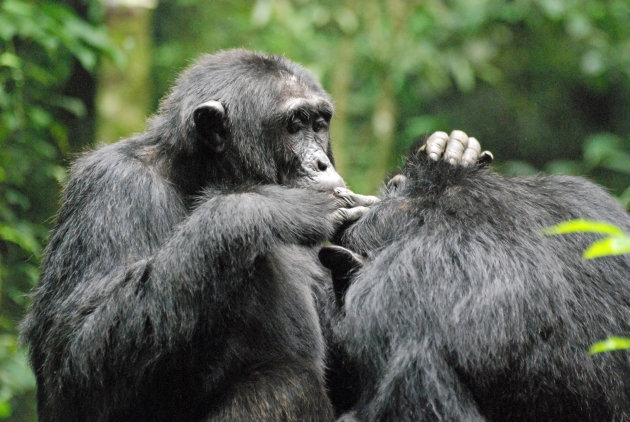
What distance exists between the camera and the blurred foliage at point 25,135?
613cm

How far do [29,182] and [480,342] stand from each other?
4.95 m

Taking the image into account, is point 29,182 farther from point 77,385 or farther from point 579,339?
point 579,339

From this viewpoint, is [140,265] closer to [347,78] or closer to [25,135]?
[25,135]

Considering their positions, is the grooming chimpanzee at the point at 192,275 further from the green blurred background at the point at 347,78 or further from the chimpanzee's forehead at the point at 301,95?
the green blurred background at the point at 347,78

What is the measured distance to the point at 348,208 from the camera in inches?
177

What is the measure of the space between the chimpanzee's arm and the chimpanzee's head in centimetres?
46

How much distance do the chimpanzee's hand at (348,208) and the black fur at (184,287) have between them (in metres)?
0.08

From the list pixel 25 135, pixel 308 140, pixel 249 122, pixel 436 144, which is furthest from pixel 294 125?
pixel 25 135

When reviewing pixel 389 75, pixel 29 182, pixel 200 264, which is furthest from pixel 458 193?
pixel 389 75

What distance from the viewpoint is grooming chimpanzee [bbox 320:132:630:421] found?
337 centimetres

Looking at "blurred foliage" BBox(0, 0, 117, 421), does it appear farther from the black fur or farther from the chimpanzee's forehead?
the chimpanzee's forehead

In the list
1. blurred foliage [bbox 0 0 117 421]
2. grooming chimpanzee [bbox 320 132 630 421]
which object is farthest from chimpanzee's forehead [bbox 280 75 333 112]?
blurred foliage [bbox 0 0 117 421]

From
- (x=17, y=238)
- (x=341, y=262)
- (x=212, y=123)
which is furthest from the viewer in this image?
(x=17, y=238)

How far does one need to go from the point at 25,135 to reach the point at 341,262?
12.8ft
